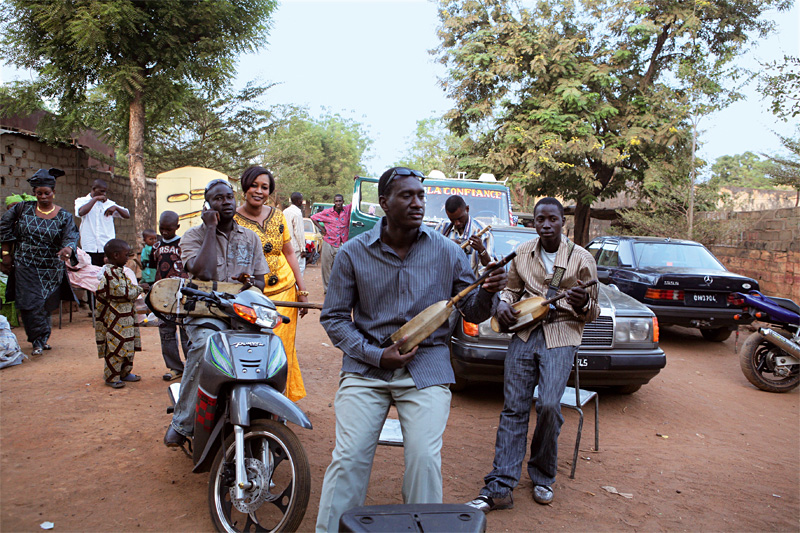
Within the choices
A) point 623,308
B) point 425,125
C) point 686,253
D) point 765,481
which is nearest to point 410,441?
point 765,481

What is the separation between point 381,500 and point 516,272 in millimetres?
1693

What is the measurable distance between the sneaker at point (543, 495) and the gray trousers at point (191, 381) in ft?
7.03

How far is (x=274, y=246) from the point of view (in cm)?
441

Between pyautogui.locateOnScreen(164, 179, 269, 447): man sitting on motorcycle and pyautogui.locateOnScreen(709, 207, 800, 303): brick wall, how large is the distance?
11.0 meters

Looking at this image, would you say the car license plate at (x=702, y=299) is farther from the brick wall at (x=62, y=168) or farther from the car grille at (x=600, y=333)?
the brick wall at (x=62, y=168)

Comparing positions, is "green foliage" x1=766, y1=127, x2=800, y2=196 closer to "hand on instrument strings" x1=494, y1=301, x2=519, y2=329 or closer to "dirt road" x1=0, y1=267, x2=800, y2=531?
"dirt road" x1=0, y1=267, x2=800, y2=531

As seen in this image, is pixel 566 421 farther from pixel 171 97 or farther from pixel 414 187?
pixel 171 97

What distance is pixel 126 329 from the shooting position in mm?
5676

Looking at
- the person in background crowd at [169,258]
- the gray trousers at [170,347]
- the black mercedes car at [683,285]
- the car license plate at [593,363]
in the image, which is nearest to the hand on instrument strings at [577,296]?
the car license plate at [593,363]

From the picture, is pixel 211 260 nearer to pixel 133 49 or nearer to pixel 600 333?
pixel 600 333

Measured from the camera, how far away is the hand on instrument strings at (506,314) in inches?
139

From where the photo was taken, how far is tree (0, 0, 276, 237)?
35.7ft

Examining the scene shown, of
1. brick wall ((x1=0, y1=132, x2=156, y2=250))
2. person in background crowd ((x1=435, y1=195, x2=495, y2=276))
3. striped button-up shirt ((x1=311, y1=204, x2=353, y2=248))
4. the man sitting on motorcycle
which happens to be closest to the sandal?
the man sitting on motorcycle

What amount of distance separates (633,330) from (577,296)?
7.79ft
